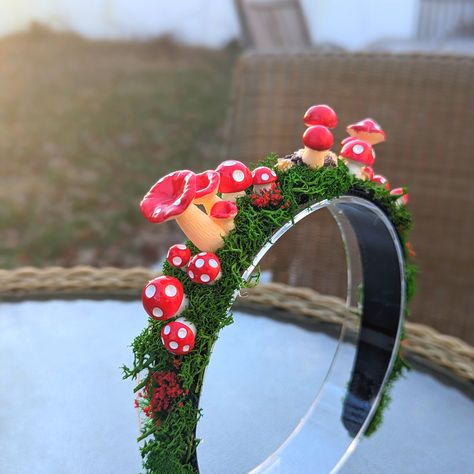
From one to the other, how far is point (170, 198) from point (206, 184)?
0.03 m

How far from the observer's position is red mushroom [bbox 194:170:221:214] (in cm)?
46

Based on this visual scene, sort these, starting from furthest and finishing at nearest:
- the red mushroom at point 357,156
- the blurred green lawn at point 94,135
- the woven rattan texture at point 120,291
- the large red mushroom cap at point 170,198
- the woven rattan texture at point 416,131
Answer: the blurred green lawn at point 94,135 → the woven rattan texture at point 416,131 → the woven rattan texture at point 120,291 → the red mushroom at point 357,156 → the large red mushroom cap at point 170,198

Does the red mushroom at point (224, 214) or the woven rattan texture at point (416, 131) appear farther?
the woven rattan texture at point (416, 131)

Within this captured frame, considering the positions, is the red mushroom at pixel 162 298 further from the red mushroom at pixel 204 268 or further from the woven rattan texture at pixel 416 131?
the woven rattan texture at pixel 416 131

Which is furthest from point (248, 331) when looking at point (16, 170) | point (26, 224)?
point (16, 170)

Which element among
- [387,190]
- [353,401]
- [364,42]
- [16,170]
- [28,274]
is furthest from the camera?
[364,42]

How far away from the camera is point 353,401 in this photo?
2.32 ft

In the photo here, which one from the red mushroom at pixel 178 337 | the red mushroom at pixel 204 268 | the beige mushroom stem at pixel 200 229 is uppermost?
the beige mushroom stem at pixel 200 229

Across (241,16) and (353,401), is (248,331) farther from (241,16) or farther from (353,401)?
(241,16)

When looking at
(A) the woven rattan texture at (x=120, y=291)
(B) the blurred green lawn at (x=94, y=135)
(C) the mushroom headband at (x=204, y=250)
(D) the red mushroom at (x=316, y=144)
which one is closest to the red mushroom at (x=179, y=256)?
(C) the mushroom headband at (x=204, y=250)

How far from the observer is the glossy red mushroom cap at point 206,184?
46cm

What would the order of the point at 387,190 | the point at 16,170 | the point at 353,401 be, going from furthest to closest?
the point at 16,170, the point at 353,401, the point at 387,190

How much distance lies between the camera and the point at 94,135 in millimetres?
2559

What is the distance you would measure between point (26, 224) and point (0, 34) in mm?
1175
